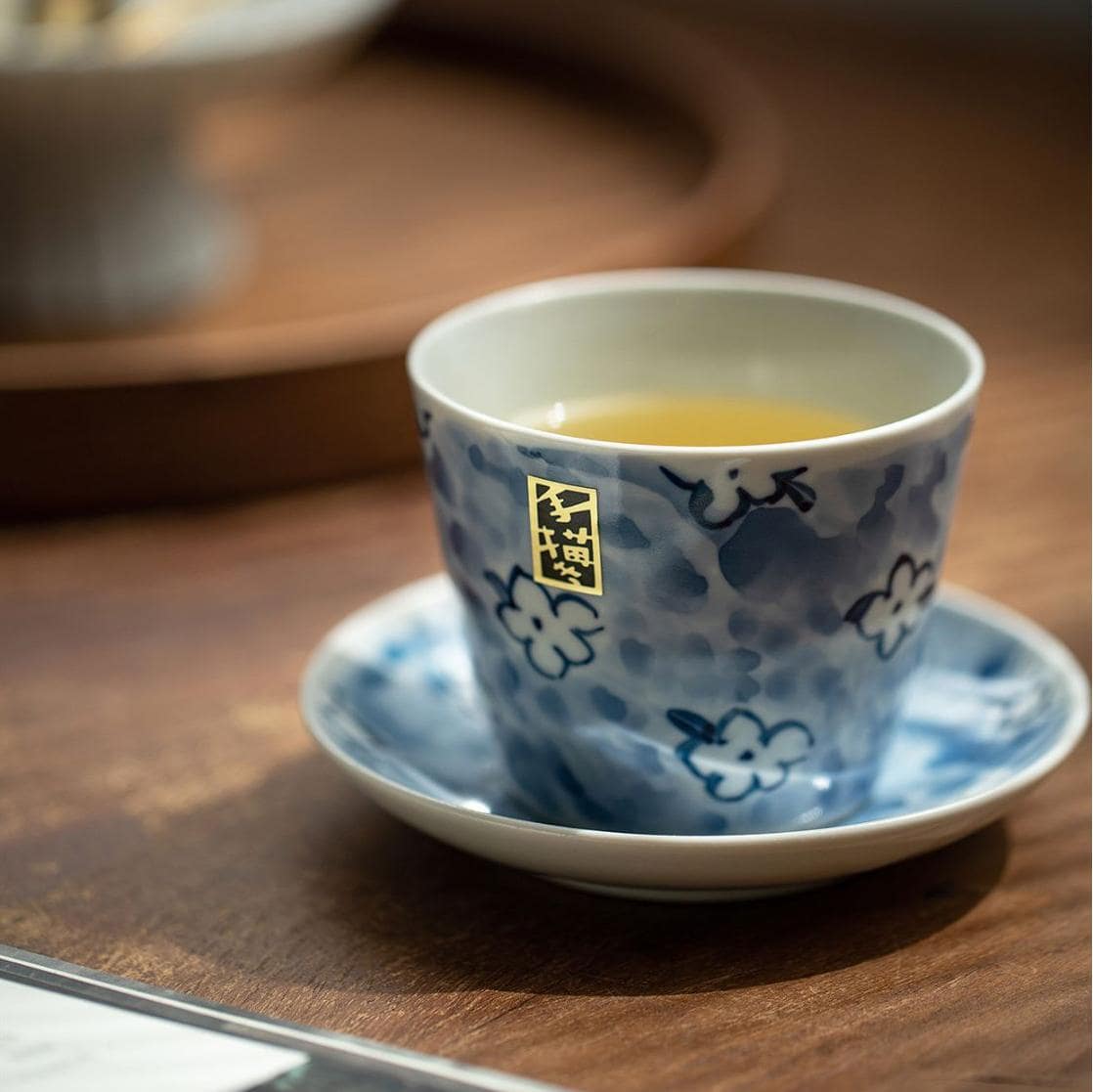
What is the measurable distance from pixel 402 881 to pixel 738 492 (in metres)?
0.14

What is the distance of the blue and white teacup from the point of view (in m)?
0.36

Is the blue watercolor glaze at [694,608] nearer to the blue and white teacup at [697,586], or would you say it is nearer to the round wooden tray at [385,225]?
the blue and white teacup at [697,586]

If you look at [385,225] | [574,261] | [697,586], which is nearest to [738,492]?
[697,586]

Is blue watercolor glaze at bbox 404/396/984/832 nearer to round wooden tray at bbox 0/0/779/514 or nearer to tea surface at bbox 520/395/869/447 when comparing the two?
tea surface at bbox 520/395/869/447

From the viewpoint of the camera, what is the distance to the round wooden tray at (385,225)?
657 mm

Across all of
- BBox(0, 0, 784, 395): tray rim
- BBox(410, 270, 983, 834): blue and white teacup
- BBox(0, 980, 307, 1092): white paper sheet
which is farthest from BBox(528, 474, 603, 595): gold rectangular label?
BBox(0, 0, 784, 395): tray rim

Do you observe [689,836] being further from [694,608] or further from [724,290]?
[724,290]

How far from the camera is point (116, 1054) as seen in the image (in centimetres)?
34

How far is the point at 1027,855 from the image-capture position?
42 centimetres

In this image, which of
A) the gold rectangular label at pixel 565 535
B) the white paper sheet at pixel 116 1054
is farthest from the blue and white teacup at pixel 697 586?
the white paper sheet at pixel 116 1054

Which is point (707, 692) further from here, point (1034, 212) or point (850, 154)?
point (850, 154)

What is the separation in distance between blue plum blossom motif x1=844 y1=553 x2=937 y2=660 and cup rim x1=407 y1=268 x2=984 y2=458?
3 cm

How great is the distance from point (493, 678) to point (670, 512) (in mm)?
78

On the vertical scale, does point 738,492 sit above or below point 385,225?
above
